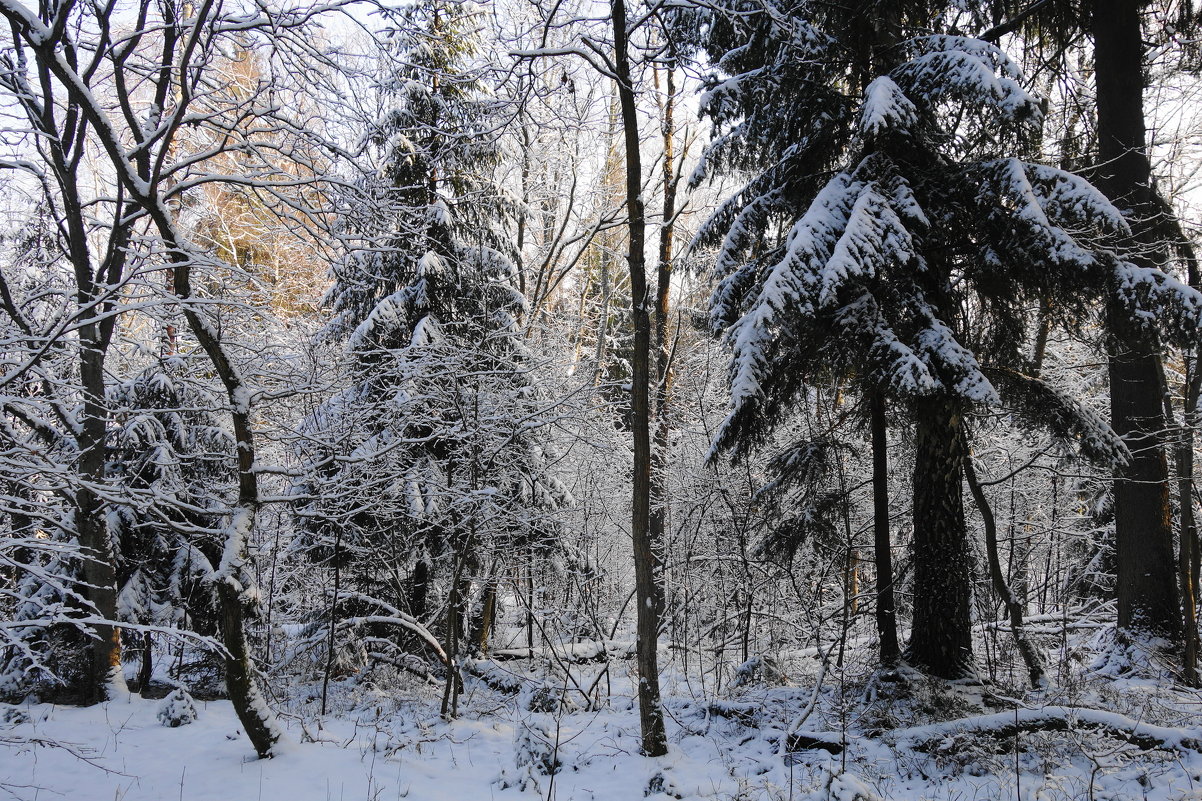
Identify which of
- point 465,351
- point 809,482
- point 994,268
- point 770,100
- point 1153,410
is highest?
point 770,100

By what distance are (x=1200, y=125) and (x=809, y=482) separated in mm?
9043

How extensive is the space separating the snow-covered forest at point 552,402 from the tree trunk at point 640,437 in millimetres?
50

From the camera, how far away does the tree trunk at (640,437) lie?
20.2 feet

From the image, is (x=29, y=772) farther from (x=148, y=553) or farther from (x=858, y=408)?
(x=858, y=408)

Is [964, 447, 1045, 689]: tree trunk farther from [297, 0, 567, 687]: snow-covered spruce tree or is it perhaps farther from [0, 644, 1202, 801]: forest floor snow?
[297, 0, 567, 687]: snow-covered spruce tree

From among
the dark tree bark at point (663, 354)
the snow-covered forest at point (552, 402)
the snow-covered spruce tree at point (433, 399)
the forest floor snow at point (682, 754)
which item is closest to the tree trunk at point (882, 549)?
the snow-covered forest at point (552, 402)

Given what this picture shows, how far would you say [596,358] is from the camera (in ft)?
62.4

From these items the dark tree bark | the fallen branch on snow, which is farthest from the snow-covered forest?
the dark tree bark

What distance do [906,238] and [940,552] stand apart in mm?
3507

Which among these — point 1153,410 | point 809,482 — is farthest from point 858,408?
point 1153,410

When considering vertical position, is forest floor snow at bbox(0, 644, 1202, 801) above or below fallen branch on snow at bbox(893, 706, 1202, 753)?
below

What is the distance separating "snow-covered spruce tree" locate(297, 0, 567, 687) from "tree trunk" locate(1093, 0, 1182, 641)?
7.64m

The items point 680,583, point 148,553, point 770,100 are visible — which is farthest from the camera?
point 680,583

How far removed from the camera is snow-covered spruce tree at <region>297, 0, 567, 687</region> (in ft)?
26.2
